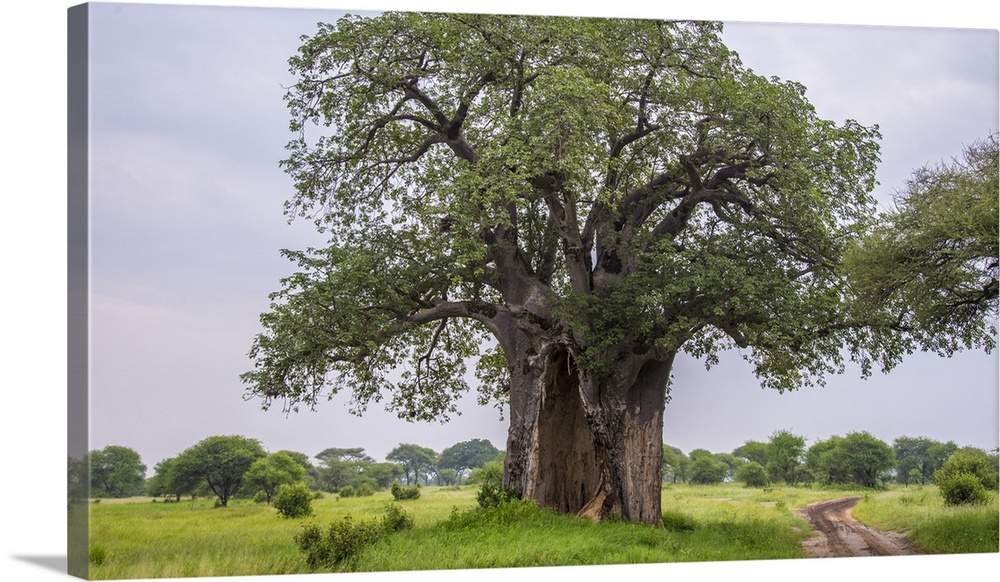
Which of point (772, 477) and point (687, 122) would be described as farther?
point (772, 477)

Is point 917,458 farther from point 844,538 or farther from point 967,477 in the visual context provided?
point 844,538

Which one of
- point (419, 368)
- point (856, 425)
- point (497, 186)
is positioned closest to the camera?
point (497, 186)

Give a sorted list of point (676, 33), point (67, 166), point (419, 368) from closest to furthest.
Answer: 1. point (67, 166)
2. point (676, 33)
3. point (419, 368)

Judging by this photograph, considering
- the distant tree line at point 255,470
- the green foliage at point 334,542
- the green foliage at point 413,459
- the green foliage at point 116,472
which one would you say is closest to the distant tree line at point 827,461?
the distant tree line at point 255,470

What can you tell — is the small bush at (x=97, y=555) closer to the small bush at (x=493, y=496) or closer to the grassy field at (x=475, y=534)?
the grassy field at (x=475, y=534)

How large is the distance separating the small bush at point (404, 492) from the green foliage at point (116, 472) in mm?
4314

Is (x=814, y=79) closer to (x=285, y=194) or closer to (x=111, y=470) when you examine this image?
(x=285, y=194)

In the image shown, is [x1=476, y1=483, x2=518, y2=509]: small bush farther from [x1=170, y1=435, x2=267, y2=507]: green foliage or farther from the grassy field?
[x1=170, y1=435, x2=267, y2=507]: green foliage

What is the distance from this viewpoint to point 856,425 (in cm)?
1415

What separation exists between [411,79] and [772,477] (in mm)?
7458

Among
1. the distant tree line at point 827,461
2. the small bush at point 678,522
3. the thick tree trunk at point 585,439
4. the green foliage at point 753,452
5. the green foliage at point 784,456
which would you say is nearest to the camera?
the thick tree trunk at point 585,439

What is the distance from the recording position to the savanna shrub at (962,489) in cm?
1349

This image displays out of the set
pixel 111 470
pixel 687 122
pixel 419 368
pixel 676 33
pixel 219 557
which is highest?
pixel 676 33

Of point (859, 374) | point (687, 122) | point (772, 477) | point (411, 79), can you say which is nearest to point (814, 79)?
point (687, 122)
